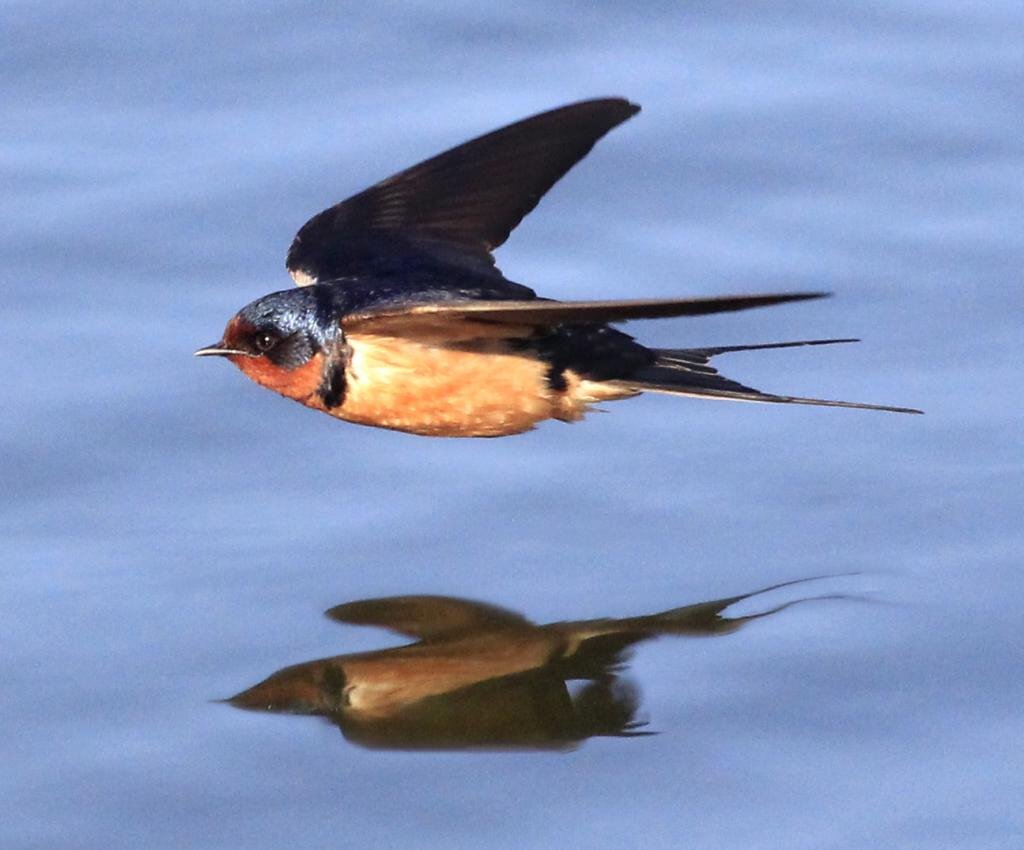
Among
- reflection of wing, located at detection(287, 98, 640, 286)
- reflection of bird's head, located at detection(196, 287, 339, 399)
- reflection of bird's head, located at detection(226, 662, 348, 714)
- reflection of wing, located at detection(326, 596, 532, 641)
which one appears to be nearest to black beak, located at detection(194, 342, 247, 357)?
reflection of bird's head, located at detection(196, 287, 339, 399)

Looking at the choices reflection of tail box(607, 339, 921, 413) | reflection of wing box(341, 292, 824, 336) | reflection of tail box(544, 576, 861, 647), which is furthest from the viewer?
reflection of tail box(607, 339, 921, 413)

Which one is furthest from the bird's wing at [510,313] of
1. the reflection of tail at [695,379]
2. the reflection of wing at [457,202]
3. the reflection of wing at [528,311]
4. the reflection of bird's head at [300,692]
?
the reflection of bird's head at [300,692]

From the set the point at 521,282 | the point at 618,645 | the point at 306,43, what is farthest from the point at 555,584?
the point at 306,43

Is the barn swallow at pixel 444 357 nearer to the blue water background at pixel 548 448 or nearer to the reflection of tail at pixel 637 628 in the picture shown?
the blue water background at pixel 548 448

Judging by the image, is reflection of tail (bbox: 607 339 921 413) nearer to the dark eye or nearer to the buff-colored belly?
the buff-colored belly

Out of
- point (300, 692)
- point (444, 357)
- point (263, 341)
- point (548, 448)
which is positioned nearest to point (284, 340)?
point (263, 341)

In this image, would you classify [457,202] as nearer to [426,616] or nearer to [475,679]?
[426,616]
